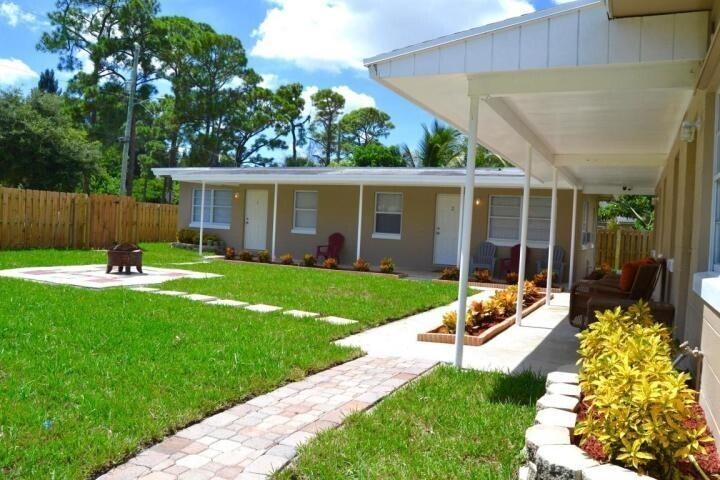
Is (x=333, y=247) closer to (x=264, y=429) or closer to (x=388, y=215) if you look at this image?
(x=388, y=215)

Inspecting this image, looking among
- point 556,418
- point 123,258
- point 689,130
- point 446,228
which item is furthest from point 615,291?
point 446,228

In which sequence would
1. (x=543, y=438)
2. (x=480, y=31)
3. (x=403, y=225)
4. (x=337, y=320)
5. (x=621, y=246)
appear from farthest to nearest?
(x=621, y=246) → (x=403, y=225) → (x=337, y=320) → (x=480, y=31) → (x=543, y=438)

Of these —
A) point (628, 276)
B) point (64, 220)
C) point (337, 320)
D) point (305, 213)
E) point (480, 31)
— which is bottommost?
point (337, 320)

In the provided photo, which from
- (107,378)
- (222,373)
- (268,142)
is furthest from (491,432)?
(268,142)

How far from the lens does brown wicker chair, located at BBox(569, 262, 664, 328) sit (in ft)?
22.7

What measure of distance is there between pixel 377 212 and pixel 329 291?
6883mm

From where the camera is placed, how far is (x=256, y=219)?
1923 cm

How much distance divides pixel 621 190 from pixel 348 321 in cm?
965

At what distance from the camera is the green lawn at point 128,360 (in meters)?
3.54

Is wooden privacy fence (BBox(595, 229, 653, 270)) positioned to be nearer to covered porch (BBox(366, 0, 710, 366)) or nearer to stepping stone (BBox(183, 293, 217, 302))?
covered porch (BBox(366, 0, 710, 366))

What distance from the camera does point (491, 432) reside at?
153 inches

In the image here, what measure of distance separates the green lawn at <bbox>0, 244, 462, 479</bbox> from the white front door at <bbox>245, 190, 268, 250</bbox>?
8832 mm

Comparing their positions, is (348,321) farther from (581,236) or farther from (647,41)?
(581,236)

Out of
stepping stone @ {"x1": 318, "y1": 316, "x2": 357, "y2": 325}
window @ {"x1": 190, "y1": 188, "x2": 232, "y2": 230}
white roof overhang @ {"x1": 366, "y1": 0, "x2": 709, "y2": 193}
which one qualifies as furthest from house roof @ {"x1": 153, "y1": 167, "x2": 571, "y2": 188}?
white roof overhang @ {"x1": 366, "y1": 0, "x2": 709, "y2": 193}
